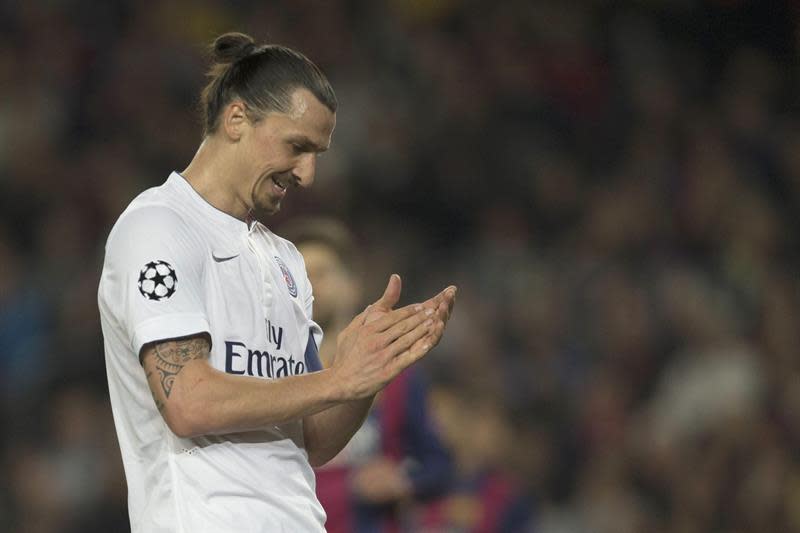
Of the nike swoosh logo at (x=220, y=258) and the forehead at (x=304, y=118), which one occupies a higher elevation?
the forehead at (x=304, y=118)

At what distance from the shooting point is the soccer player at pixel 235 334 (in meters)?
2.58

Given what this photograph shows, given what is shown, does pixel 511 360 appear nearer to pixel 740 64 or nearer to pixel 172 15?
pixel 740 64

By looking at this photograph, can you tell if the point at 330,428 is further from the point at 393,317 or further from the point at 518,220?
the point at 518,220

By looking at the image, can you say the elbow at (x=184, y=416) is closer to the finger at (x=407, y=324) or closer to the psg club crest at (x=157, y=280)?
the psg club crest at (x=157, y=280)

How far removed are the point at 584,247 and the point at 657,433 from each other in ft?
4.14

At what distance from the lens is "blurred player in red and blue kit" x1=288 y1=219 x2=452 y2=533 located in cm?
451

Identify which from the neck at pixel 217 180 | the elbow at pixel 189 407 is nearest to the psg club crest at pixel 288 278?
the neck at pixel 217 180

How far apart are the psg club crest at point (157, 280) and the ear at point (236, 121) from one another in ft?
1.37

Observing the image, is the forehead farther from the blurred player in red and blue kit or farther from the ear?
the blurred player in red and blue kit

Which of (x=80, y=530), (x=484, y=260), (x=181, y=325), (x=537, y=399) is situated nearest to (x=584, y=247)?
(x=484, y=260)

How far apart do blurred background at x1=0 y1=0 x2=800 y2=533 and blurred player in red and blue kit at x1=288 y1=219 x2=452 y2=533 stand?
1.17m

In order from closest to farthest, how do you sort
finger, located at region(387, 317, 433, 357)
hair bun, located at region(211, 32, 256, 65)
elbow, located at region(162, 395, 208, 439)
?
elbow, located at region(162, 395, 208, 439)
finger, located at region(387, 317, 433, 357)
hair bun, located at region(211, 32, 256, 65)

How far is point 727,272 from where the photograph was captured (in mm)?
7453

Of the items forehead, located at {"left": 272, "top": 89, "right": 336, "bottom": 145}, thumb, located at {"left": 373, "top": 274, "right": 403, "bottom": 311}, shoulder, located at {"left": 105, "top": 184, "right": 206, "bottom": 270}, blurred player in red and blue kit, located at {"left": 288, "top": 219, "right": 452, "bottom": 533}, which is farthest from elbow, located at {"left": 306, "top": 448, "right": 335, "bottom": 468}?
blurred player in red and blue kit, located at {"left": 288, "top": 219, "right": 452, "bottom": 533}
